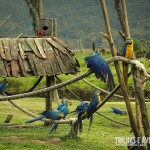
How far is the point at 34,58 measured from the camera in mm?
11766

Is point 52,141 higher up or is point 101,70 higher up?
point 101,70

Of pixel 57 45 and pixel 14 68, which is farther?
pixel 57 45

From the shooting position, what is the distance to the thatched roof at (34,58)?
11.5 metres

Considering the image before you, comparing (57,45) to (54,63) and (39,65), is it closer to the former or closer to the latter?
(54,63)

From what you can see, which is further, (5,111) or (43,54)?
(5,111)

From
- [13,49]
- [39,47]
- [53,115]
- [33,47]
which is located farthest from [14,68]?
[53,115]

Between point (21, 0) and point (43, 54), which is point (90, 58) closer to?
point (43, 54)

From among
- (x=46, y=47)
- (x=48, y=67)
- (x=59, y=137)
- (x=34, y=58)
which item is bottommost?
(x=59, y=137)

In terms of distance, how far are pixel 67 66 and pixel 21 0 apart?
87.2 m

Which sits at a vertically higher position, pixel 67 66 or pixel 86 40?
pixel 67 66

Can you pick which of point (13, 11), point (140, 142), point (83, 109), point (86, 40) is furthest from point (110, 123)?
point (13, 11)

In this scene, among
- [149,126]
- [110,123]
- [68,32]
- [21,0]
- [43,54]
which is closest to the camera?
[149,126]

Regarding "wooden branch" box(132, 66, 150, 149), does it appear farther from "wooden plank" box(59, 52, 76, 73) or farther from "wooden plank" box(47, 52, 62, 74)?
"wooden plank" box(59, 52, 76, 73)

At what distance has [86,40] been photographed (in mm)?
72688
